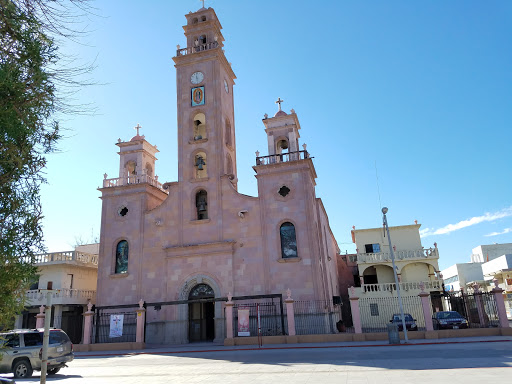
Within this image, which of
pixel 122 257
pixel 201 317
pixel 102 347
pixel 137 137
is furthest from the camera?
pixel 137 137

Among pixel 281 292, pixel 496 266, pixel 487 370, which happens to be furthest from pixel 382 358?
pixel 496 266

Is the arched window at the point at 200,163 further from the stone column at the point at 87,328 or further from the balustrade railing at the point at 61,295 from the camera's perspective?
the balustrade railing at the point at 61,295

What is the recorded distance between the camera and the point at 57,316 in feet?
98.9

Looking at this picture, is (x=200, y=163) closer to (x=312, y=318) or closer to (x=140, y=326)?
(x=140, y=326)

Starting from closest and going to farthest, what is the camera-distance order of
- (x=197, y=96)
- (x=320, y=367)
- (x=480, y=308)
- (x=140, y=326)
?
(x=320, y=367) → (x=480, y=308) → (x=140, y=326) → (x=197, y=96)

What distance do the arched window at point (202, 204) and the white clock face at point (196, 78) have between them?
9.21 m

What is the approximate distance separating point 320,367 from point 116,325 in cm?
1676

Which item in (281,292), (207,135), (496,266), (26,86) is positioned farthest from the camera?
(496,266)

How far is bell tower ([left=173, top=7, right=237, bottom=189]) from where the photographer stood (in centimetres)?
3003

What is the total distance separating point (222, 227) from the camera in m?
28.1

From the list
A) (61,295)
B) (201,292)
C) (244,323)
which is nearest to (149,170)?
(201,292)

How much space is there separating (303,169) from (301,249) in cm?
562

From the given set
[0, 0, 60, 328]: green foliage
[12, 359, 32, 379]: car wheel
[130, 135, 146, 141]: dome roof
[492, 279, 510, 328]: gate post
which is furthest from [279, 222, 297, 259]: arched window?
[0, 0, 60, 328]: green foliage

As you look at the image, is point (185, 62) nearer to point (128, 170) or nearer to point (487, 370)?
point (128, 170)
